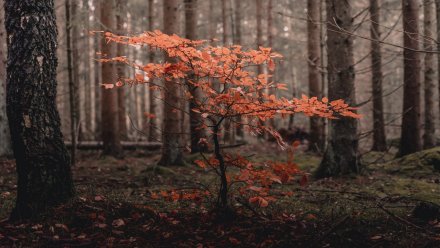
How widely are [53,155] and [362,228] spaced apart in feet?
11.9

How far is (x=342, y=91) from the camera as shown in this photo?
24.4ft

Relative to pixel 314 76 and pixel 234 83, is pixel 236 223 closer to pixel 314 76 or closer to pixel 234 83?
pixel 234 83

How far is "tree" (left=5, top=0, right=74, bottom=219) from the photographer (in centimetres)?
426

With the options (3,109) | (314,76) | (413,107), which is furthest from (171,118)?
(413,107)

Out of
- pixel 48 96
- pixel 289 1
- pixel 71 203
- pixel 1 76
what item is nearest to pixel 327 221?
pixel 71 203

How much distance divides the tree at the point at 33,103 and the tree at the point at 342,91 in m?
5.12

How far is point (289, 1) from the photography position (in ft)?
78.1

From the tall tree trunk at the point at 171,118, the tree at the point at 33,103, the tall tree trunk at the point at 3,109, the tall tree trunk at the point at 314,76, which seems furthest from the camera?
the tall tree trunk at the point at 314,76

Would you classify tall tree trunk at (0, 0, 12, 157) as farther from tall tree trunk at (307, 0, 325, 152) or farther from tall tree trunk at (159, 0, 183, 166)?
tall tree trunk at (307, 0, 325, 152)

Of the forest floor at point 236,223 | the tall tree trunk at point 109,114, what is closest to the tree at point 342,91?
the forest floor at point 236,223

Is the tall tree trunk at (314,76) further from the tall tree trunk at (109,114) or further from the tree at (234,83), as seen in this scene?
the tree at (234,83)

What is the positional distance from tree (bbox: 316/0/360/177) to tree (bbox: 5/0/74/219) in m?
5.12

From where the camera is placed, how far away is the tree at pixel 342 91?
7422 mm

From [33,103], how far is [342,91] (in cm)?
550
